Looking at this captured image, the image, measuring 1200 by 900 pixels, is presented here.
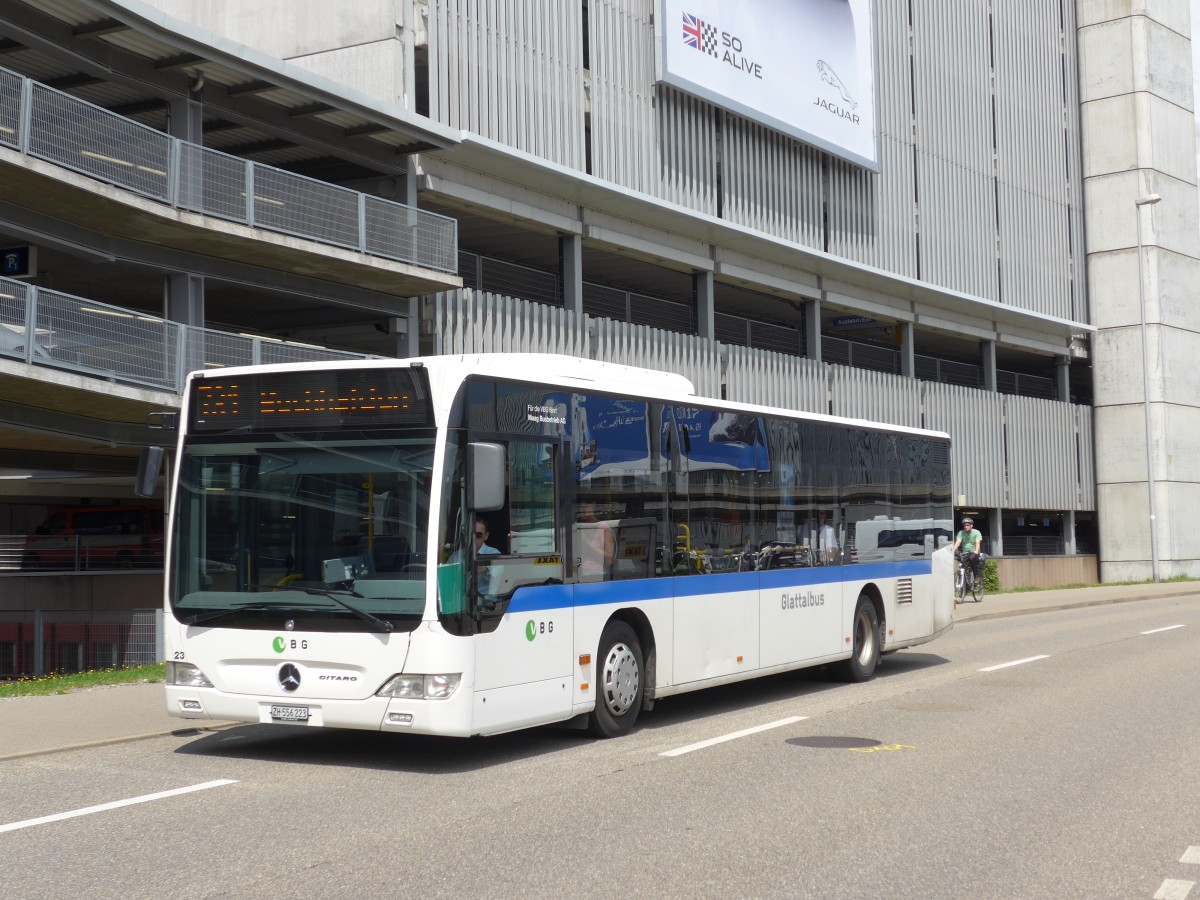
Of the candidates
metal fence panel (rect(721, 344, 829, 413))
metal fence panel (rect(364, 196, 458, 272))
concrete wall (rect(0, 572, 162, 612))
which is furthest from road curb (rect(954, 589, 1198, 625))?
concrete wall (rect(0, 572, 162, 612))

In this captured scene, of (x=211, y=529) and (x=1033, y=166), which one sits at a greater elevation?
(x=1033, y=166)

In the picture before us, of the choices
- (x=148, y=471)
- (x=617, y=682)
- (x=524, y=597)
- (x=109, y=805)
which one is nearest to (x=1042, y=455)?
(x=617, y=682)

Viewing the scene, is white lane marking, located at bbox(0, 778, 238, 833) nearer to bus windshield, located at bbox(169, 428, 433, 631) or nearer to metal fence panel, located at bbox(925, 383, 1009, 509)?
bus windshield, located at bbox(169, 428, 433, 631)

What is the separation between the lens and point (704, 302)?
32250mm

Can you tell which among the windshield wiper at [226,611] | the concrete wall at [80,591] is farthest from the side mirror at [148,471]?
the concrete wall at [80,591]

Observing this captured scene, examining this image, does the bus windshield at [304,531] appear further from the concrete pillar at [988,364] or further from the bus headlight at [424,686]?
the concrete pillar at [988,364]

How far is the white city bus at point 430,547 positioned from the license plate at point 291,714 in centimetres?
1

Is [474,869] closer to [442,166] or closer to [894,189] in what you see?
[442,166]

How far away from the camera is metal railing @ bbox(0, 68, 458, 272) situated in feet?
61.8

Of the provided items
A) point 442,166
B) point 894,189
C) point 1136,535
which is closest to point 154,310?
point 442,166

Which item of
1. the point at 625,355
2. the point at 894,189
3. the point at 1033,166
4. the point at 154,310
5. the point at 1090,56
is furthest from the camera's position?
the point at 1090,56

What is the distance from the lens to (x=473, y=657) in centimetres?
979

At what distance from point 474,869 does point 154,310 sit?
2717cm

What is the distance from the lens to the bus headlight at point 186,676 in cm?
1039
